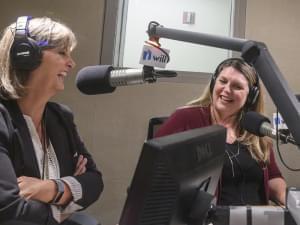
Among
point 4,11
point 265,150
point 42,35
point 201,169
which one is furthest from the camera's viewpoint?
point 4,11

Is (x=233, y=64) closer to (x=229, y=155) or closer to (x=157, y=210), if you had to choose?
(x=229, y=155)

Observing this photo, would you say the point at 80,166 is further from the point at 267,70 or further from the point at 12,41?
the point at 267,70

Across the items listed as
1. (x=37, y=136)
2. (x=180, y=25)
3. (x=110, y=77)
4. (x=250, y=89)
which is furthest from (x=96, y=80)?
(x=180, y=25)

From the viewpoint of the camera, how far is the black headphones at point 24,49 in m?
1.30

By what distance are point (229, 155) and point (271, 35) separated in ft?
4.47

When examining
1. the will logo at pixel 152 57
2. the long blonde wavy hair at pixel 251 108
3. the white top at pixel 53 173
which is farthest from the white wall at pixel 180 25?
the will logo at pixel 152 57

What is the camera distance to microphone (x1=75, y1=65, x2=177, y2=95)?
2.75ft

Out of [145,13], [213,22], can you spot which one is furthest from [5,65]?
[213,22]

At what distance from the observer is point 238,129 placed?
6.39ft

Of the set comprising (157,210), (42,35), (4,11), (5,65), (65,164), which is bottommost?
(65,164)

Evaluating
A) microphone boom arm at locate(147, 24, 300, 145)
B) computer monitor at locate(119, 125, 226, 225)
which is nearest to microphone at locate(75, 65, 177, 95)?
microphone boom arm at locate(147, 24, 300, 145)

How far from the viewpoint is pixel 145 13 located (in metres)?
2.72

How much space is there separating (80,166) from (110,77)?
765 millimetres

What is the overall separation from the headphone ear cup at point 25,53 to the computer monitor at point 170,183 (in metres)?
0.84
